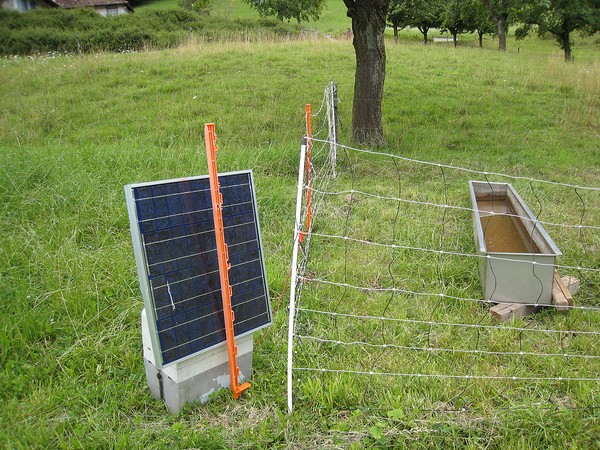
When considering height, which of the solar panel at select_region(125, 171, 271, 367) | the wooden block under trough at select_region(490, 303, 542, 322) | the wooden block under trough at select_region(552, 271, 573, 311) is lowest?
the wooden block under trough at select_region(490, 303, 542, 322)

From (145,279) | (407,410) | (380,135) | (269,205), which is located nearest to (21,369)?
(145,279)

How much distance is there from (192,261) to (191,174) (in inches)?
145

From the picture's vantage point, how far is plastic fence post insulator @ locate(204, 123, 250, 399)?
270 cm

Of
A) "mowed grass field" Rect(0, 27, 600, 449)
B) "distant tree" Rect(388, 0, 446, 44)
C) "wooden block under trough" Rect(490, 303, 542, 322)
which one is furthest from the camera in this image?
"distant tree" Rect(388, 0, 446, 44)

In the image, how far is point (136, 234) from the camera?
8.41ft

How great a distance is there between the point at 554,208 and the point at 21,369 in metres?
5.91

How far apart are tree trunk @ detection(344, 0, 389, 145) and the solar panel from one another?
243 inches

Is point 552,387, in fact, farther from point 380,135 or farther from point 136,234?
point 380,135

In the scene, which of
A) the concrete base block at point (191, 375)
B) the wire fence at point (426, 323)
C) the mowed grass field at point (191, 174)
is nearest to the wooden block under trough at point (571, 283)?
the wire fence at point (426, 323)

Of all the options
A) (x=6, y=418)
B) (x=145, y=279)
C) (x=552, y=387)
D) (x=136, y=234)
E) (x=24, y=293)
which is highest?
(x=136, y=234)

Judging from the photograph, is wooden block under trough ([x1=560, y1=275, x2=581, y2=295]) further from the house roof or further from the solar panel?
the house roof

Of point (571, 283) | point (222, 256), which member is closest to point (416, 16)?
point (571, 283)

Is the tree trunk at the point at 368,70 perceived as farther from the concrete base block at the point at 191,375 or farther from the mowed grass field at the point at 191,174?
the concrete base block at the point at 191,375

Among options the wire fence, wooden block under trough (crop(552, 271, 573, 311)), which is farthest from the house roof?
wooden block under trough (crop(552, 271, 573, 311))
